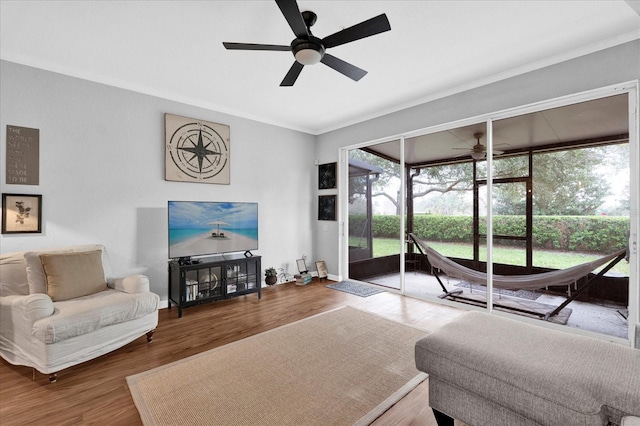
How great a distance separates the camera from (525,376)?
124cm

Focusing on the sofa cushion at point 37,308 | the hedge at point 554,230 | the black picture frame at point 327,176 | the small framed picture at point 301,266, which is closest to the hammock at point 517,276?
the hedge at point 554,230

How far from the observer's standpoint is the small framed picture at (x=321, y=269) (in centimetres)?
523

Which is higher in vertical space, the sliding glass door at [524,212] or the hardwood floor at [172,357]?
the sliding glass door at [524,212]

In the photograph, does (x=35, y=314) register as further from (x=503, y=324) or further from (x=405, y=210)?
(x=405, y=210)

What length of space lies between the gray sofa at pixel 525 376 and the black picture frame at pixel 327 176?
12.2ft

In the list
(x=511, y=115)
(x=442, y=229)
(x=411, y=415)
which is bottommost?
(x=411, y=415)

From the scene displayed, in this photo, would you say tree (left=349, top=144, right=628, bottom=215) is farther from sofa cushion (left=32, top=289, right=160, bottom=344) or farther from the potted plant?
sofa cushion (left=32, top=289, right=160, bottom=344)

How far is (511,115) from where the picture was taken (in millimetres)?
3246

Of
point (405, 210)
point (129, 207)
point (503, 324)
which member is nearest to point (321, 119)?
point (405, 210)

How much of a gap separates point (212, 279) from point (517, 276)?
3.58 m

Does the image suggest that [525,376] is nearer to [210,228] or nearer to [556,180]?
[556,180]

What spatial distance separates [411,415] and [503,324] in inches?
30.3

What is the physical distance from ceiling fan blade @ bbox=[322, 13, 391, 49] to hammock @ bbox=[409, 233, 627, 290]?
2.85 metres

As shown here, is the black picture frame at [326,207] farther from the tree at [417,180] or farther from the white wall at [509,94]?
the tree at [417,180]
